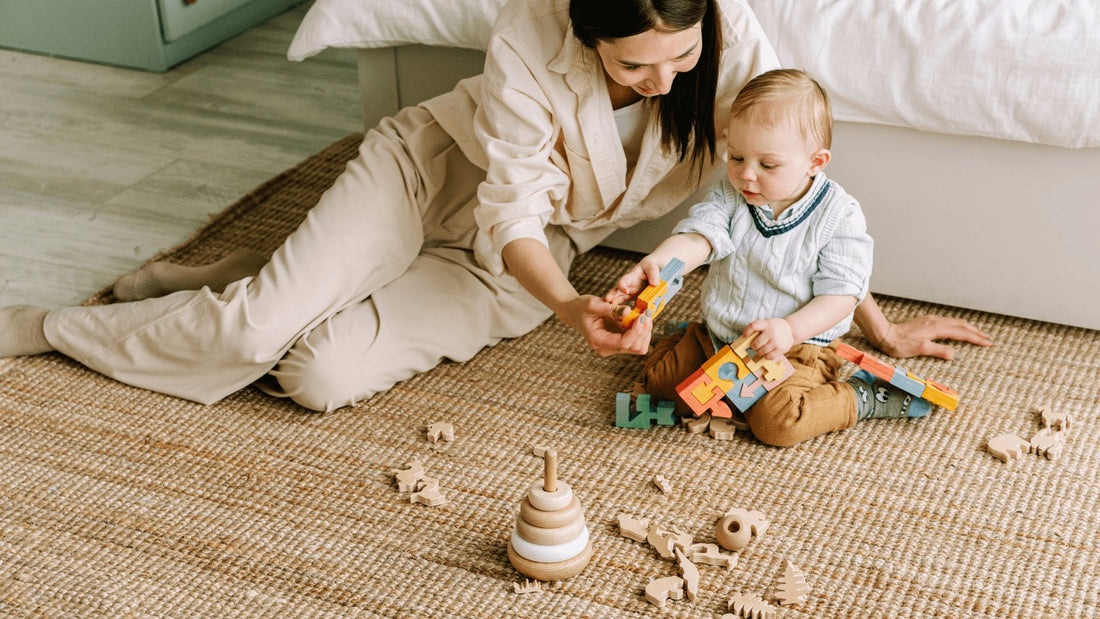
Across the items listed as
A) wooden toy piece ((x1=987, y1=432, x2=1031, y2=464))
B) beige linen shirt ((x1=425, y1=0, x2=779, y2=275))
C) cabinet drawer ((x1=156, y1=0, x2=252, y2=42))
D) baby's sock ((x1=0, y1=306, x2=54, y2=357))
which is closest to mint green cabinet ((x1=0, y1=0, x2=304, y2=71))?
cabinet drawer ((x1=156, y1=0, x2=252, y2=42))

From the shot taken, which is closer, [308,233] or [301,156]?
[308,233]

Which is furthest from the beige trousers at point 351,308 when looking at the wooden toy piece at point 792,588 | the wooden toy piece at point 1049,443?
the wooden toy piece at point 1049,443

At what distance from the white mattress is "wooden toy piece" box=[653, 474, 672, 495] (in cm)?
59

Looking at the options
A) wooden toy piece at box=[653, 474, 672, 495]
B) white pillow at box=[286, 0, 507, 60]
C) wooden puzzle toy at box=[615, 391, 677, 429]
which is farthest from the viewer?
white pillow at box=[286, 0, 507, 60]

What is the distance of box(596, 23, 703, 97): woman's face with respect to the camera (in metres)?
1.22

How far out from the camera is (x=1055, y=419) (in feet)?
4.64

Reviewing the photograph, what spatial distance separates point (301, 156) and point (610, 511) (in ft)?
4.02

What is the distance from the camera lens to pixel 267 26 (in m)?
2.91

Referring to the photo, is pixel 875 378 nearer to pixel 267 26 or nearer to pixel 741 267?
pixel 741 267

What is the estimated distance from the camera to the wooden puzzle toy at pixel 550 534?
43.8 inches

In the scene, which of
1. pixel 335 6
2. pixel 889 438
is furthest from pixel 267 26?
pixel 889 438

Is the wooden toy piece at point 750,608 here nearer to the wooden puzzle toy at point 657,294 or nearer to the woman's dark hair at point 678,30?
the wooden puzzle toy at point 657,294

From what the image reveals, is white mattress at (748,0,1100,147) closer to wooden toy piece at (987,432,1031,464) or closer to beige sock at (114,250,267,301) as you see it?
wooden toy piece at (987,432,1031,464)

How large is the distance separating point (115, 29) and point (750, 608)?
212 centimetres
